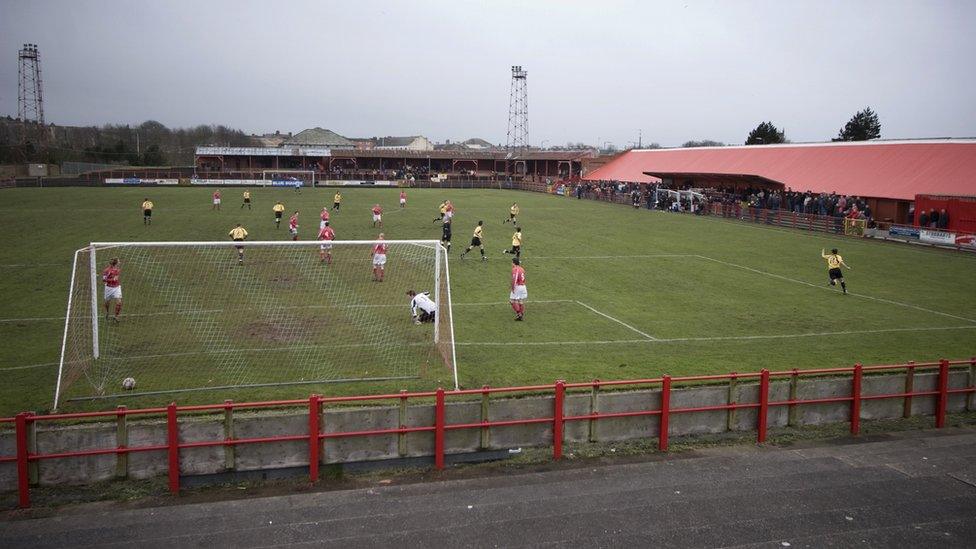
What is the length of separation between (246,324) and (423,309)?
4.88m

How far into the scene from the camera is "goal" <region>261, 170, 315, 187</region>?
75.9 m

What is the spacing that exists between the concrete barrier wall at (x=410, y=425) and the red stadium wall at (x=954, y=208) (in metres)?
29.3

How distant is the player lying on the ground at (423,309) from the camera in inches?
726

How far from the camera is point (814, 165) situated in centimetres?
5150


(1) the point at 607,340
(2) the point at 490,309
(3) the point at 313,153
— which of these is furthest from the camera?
(3) the point at 313,153

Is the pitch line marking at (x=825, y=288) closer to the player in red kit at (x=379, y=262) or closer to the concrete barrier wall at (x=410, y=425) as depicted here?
the concrete barrier wall at (x=410, y=425)

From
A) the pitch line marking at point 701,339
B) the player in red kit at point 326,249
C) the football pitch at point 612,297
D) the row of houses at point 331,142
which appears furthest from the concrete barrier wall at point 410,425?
the row of houses at point 331,142

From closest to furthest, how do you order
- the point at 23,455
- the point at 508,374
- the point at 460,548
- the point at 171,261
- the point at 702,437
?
1. the point at 460,548
2. the point at 23,455
3. the point at 702,437
4. the point at 508,374
5. the point at 171,261

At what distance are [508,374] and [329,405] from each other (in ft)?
13.3

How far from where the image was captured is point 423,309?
18641 mm

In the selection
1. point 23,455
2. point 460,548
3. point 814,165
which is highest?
point 814,165

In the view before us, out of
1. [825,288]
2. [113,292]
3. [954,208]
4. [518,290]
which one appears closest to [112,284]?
[113,292]

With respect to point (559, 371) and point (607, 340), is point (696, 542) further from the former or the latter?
point (607, 340)

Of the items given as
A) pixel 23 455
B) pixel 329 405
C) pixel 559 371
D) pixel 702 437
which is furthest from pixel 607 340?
pixel 23 455
